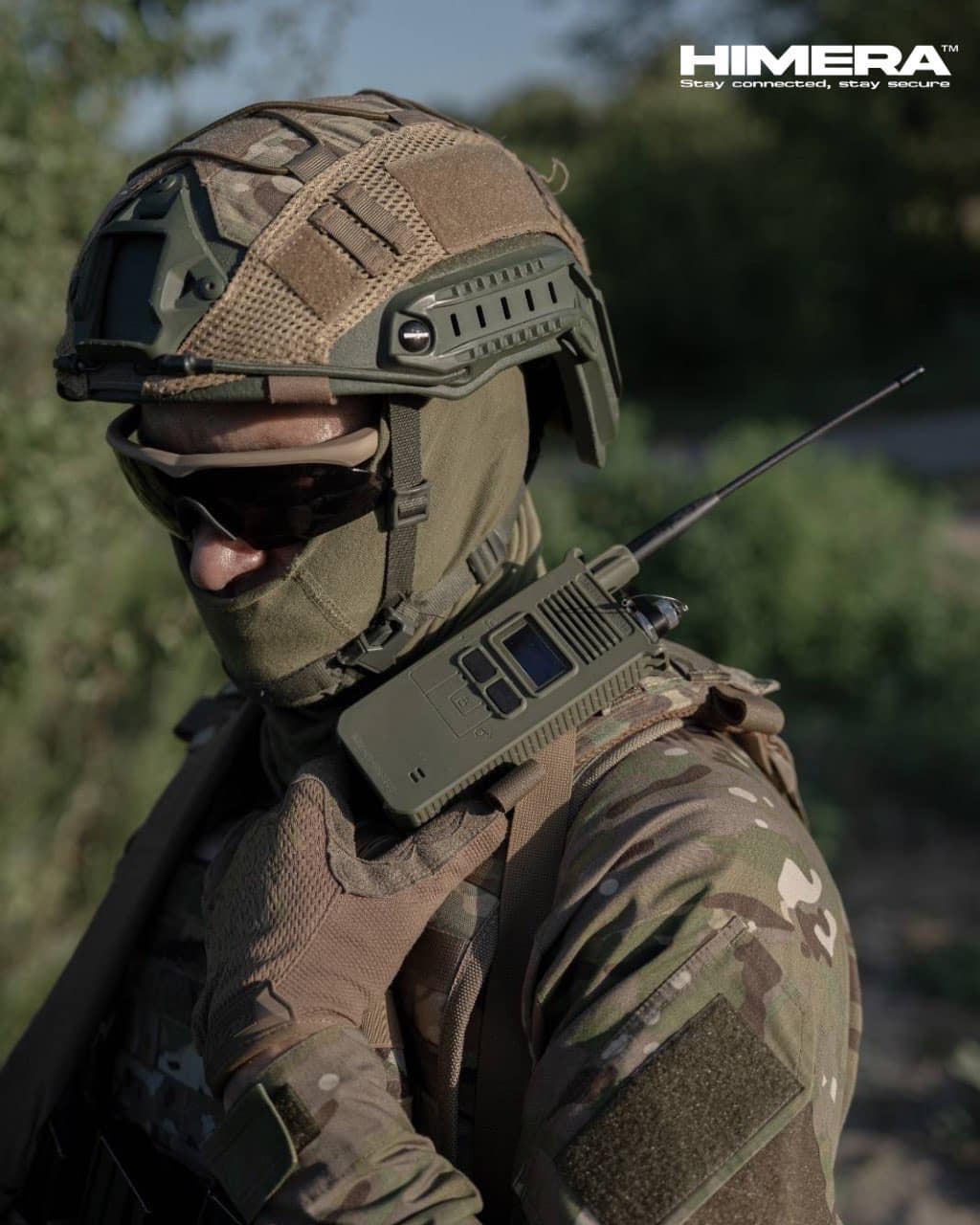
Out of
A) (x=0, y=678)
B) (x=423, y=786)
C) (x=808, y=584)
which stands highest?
(x=423, y=786)

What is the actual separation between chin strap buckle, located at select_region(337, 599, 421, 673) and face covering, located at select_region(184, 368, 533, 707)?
0.02 metres

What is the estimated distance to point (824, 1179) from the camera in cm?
139

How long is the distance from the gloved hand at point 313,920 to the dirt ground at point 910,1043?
102 inches

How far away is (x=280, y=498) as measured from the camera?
5.62ft

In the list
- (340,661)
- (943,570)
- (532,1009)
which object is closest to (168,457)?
(340,661)

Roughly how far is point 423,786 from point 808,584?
5486 mm

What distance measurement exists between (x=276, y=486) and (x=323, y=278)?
0.28m

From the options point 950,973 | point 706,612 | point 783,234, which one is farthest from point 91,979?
point 783,234

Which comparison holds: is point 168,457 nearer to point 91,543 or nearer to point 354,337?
point 354,337

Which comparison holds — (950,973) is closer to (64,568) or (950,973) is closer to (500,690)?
(64,568)

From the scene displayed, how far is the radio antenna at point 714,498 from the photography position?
186 centimetres

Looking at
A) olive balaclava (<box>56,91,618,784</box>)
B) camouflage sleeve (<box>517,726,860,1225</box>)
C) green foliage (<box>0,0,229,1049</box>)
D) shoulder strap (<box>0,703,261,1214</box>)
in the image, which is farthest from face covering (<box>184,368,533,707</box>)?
green foliage (<box>0,0,229,1049</box>)

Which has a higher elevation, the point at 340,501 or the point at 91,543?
the point at 340,501

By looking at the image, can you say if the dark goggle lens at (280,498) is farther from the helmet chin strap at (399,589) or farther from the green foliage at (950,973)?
the green foliage at (950,973)
